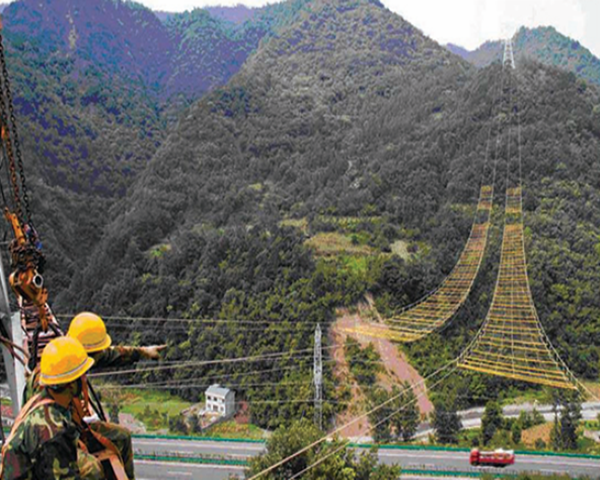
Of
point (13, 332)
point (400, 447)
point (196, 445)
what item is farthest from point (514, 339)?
point (13, 332)

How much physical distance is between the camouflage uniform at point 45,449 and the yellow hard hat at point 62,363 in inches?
5.0

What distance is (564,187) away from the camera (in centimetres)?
3478

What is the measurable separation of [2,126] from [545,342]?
25557 millimetres

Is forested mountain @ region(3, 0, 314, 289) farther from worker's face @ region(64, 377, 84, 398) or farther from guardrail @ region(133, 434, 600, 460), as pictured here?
worker's face @ region(64, 377, 84, 398)

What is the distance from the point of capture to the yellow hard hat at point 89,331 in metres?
3.83

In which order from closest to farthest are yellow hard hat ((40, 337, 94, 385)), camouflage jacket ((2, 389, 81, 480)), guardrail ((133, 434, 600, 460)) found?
camouflage jacket ((2, 389, 81, 480)), yellow hard hat ((40, 337, 94, 385)), guardrail ((133, 434, 600, 460))

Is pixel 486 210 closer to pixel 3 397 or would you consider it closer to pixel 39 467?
pixel 3 397

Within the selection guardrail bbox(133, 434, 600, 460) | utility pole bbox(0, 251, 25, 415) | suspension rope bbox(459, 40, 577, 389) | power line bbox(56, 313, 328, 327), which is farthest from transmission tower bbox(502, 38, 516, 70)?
utility pole bbox(0, 251, 25, 415)

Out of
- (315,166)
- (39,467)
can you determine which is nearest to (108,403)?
(39,467)

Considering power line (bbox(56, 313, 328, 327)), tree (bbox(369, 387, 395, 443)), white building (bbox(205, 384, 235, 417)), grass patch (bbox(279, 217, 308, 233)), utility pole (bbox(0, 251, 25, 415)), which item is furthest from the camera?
grass patch (bbox(279, 217, 308, 233))

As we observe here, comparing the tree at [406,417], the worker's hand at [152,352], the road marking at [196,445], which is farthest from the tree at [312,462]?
the worker's hand at [152,352]

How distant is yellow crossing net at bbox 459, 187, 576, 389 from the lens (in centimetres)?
2386

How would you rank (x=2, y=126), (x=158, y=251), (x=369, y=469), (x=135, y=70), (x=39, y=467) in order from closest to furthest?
(x=39, y=467) → (x=2, y=126) → (x=369, y=469) → (x=158, y=251) → (x=135, y=70)

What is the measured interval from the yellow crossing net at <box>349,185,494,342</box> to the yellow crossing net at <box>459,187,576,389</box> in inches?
59.2
